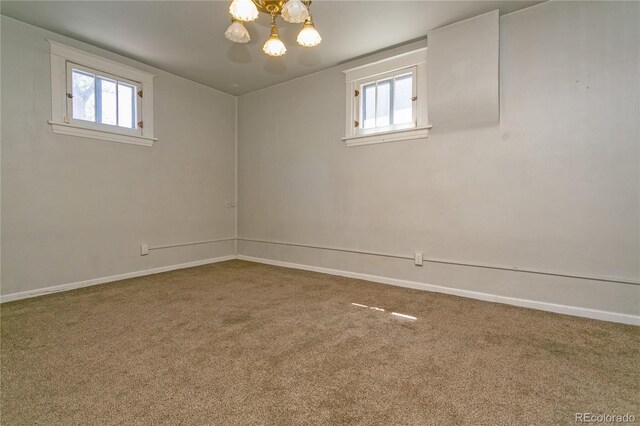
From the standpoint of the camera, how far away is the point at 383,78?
3232 millimetres

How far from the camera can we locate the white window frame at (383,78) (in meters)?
2.96

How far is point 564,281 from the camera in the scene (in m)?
2.34

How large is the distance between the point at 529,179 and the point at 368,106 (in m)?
1.81

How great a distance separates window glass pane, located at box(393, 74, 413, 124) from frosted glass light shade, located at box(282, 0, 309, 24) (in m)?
1.88

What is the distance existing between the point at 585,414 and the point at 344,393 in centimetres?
99

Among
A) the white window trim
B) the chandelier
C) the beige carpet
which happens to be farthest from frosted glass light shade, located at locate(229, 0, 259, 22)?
the white window trim

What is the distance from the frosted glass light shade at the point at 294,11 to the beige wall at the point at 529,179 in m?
1.90

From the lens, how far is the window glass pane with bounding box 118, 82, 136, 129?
3.34 metres

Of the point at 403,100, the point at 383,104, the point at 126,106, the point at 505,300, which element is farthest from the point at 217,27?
the point at 505,300

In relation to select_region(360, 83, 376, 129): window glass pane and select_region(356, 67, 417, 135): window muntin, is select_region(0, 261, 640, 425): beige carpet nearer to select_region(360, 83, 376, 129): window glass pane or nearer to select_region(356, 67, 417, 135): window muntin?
select_region(356, 67, 417, 135): window muntin

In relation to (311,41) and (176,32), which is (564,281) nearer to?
(311,41)

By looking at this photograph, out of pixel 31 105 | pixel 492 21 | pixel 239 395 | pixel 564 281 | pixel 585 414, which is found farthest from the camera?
pixel 31 105

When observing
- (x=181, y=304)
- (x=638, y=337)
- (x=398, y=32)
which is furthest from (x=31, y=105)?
(x=638, y=337)

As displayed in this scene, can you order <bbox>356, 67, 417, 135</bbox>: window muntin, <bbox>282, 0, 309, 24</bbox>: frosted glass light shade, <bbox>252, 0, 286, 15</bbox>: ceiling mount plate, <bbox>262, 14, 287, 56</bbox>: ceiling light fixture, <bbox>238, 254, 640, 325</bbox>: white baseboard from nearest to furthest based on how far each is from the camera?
<bbox>282, 0, 309, 24</bbox>: frosted glass light shade
<bbox>252, 0, 286, 15</bbox>: ceiling mount plate
<bbox>262, 14, 287, 56</bbox>: ceiling light fixture
<bbox>238, 254, 640, 325</bbox>: white baseboard
<bbox>356, 67, 417, 135</bbox>: window muntin
